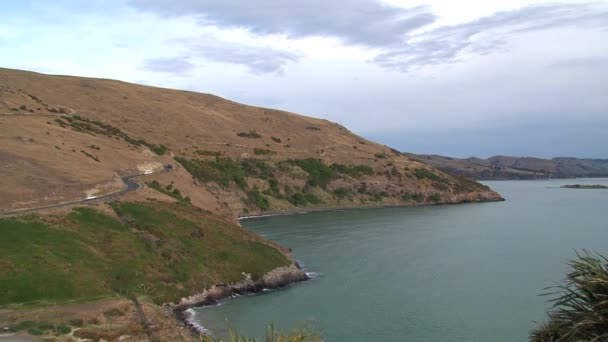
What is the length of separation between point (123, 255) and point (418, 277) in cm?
2631

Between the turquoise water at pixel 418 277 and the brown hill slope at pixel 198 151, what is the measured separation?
1834 cm

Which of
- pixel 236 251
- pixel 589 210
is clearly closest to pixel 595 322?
pixel 236 251

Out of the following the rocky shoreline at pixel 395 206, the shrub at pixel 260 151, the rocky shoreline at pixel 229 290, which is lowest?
the rocky shoreline at pixel 229 290

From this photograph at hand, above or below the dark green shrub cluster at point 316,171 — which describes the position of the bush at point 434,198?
below

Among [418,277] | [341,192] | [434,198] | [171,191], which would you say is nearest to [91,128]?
[171,191]

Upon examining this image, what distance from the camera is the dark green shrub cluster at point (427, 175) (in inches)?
5468

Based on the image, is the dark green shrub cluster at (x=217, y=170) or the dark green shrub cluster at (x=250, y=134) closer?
the dark green shrub cluster at (x=217, y=170)

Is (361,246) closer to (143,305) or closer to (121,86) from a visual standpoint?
(143,305)

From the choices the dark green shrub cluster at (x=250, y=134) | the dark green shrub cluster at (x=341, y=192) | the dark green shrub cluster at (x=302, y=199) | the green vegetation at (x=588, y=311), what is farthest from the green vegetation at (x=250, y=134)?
the green vegetation at (x=588, y=311)

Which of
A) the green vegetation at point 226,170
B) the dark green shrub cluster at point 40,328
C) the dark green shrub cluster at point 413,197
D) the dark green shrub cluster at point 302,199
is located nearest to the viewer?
the dark green shrub cluster at point 40,328

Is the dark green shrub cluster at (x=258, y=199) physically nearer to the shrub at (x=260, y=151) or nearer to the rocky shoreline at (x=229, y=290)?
the shrub at (x=260, y=151)

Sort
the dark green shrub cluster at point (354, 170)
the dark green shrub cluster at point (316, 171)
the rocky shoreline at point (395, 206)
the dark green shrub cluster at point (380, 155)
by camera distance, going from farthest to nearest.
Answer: the dark green shrub cluster at point (380, 155)
the dark green shrub cluster at point (354, 170)
the dark green shrub cluster at point (316, 171)
the rocky shoreline at point (395, 206)

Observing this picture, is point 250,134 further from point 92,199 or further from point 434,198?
point 92,199

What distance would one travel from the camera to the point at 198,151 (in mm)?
117062
